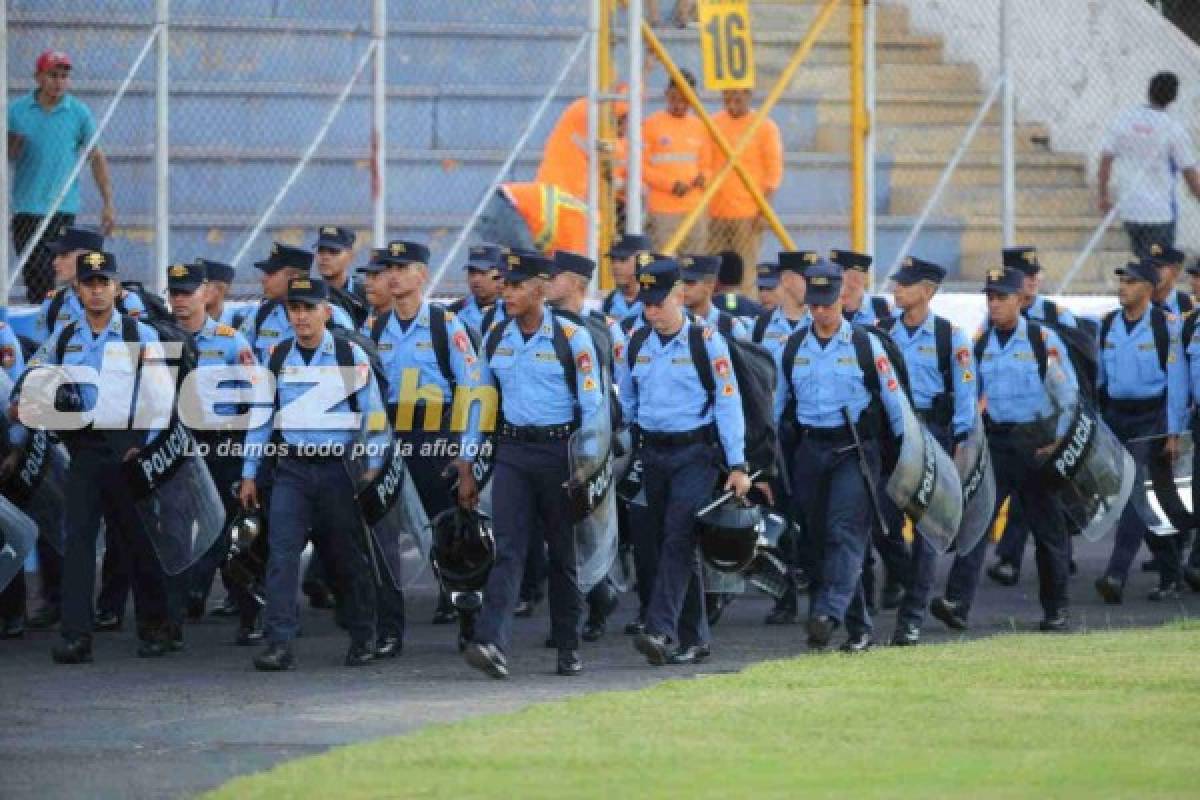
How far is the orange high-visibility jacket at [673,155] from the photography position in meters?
20.9

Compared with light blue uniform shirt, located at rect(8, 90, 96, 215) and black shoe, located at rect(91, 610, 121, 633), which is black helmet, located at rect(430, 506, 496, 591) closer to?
black shoe, located at rect(91, 610, 121, 633)

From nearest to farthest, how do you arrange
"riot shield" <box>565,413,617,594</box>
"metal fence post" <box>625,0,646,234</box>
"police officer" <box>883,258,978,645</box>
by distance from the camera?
"riot shield" <box>565,413,617,594</box>, "police officer" <box>883,258,978,645</box>, "metal fence post" <box>625,0,646,234</box>

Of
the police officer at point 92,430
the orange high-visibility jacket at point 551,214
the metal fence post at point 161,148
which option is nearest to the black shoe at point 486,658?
the police officer at point 92,430

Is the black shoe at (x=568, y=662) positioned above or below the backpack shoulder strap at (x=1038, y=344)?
below

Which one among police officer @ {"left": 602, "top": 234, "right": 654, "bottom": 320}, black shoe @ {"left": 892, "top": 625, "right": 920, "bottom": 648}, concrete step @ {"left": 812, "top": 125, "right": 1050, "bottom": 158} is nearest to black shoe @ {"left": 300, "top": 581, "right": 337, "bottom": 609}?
police officer @ {"left": 602, "top": 234, "right": 654, "bottom": 320}

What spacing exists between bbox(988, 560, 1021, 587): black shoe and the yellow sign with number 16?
4364 mm

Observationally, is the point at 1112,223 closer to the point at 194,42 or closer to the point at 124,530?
the point at 194,42

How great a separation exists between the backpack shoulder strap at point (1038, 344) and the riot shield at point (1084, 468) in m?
0.26

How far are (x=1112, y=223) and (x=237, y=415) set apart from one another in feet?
32.2

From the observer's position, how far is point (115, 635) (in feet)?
51.4

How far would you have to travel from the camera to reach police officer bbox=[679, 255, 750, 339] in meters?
15.1

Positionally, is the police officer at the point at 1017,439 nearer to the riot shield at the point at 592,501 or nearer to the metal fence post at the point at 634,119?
the riot shield at the point at 592,501

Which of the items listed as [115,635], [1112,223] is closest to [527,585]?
[115,635]

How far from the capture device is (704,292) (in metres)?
16.0
